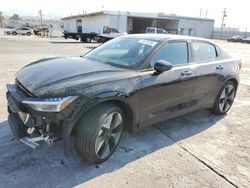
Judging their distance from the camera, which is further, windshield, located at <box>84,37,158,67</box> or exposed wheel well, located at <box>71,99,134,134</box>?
windshield, located at <box>84,37,158,67</box>

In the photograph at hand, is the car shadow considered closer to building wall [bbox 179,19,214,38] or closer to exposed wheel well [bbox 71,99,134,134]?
exposed wheel well [bbox 71,99,134,134]

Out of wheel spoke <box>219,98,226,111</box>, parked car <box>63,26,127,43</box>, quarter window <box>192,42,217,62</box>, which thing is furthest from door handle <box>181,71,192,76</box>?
parked car <box>63,26,127,43</box>

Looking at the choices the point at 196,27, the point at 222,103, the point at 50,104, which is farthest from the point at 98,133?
the point at 196,27

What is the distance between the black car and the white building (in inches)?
1456

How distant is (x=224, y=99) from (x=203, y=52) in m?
1.25

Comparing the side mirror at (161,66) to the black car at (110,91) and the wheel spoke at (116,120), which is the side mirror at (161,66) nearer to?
the black car at (110,91)

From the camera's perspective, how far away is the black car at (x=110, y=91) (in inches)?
118

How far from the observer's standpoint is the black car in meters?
3.00

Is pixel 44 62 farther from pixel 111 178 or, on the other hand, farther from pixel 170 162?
pixel 170 162

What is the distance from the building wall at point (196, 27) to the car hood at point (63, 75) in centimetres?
4805

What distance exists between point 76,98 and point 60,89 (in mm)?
214

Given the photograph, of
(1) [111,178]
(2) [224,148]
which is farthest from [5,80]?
(2) [224,148]

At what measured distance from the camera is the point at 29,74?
350cm

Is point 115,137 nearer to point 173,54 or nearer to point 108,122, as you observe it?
point 108,122
